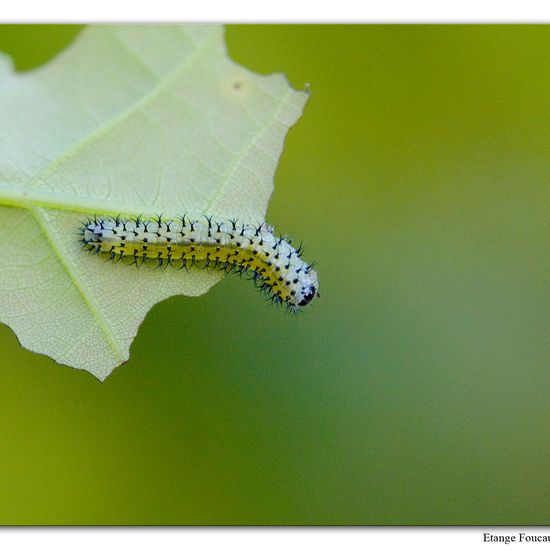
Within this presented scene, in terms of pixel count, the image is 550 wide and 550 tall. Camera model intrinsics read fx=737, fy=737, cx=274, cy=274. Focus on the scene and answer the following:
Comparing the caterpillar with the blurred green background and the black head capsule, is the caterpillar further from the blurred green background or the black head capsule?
the blurred green background

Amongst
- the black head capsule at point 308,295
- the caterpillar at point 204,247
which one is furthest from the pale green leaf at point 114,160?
the black head capsule at point 308,295

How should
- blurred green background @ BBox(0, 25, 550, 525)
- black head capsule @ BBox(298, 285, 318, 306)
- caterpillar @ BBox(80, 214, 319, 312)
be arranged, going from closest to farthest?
caterpillar @ BBox(80, 214, 319, 312), black head capsule @ BBox(298, 285, 318, 306), blurred green background @ BBox(0, 25, 550, 525)

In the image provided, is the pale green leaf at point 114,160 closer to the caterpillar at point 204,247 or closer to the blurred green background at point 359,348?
the caterpillar at point 204,247

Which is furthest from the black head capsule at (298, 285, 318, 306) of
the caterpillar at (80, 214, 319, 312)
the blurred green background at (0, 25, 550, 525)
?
the blurred green background at (0, 25, 550, 525)

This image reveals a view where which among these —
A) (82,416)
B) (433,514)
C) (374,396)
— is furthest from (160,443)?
(433,514)

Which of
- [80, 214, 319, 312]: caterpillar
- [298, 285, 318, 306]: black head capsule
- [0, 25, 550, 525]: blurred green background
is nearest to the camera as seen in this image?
[80, 214, 319, 312]: caterpillar

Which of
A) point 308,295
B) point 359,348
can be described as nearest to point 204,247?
point 308,295

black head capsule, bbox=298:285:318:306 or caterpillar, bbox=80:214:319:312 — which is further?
black head capsule, bbox=298:285:318:306

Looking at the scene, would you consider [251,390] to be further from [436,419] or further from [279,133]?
[279,133]
